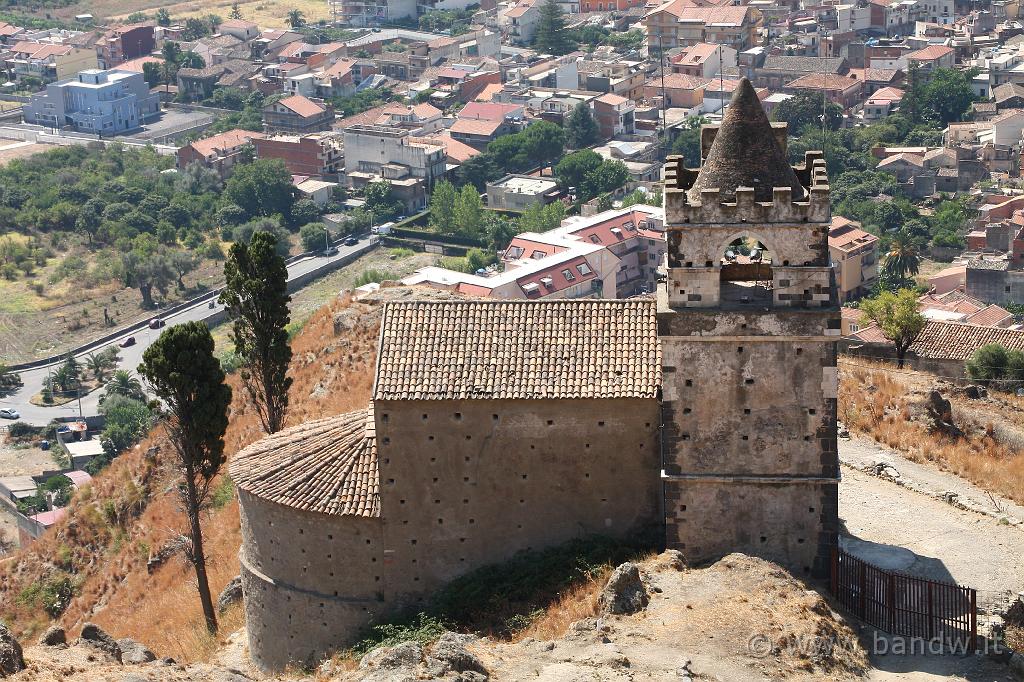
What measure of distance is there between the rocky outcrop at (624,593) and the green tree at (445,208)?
88921 millimetres

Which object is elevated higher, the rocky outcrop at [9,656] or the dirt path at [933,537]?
the rocky outcrop at [9,656]

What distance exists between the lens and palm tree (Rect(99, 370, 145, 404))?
299 feet

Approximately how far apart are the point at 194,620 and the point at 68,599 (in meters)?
10.7

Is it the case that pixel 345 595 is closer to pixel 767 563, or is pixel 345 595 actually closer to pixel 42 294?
pixel 767 563

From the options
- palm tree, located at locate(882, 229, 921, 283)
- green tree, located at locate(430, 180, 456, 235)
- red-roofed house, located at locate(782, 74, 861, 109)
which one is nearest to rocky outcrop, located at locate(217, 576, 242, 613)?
palm tree, located at locate(882, 229, 921, 283)

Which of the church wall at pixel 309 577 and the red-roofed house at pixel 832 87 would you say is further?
the red-roofed house at pixel 832 87

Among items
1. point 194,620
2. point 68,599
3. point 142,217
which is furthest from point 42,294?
point 194,620

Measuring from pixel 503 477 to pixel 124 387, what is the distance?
214ft

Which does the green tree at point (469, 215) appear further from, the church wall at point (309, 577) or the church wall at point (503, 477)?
the church wall at point (503, 477)

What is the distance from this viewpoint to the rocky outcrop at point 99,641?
99.3ft

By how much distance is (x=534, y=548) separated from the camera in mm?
31406

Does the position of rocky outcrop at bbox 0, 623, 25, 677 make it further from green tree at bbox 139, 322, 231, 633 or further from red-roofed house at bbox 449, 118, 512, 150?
red-roofed house at bbox 449, 118, 512, 150

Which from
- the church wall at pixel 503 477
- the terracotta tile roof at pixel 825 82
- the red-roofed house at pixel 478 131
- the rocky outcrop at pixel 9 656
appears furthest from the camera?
the terracotta tile roof at pixel 825 82

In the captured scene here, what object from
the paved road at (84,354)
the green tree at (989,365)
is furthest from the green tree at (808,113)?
the green tree at (989,365)
